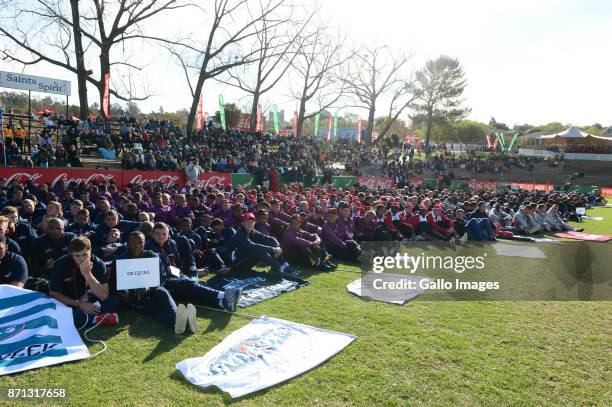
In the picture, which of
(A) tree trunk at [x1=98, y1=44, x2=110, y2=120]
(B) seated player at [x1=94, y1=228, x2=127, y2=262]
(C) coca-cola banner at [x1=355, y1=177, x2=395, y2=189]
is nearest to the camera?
(B) seated player at [x1=94, y1=228, x2=127, y2=262]

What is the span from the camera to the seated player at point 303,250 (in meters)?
8.70

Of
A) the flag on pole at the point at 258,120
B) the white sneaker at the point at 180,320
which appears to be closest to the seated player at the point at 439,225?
the white sneaker at the point at 180,320

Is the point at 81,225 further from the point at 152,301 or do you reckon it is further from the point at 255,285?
the point at 255,285

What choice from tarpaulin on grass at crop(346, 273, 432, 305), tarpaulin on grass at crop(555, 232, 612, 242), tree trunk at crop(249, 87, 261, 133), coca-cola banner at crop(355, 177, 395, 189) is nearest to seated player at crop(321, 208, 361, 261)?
tarpaulin on grass at crop(346, 273, 432, 305)

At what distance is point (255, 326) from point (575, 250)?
9741 mm

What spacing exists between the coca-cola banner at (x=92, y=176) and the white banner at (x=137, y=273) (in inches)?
466

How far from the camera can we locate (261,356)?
175 inches

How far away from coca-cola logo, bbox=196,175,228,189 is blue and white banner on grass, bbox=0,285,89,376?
14589 mm

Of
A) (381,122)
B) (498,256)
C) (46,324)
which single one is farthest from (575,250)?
(381,122)

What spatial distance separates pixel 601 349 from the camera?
504cm

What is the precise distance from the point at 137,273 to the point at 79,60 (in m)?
24.4

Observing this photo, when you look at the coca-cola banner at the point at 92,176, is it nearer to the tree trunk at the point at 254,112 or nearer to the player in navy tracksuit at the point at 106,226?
the player in navy tracksuit at the point at 106,226

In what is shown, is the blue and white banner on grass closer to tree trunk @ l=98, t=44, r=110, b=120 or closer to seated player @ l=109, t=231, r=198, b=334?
seated player @ l=109, t=231, r=198, b=334

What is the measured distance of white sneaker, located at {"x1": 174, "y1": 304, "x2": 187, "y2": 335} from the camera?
5.06 metres
